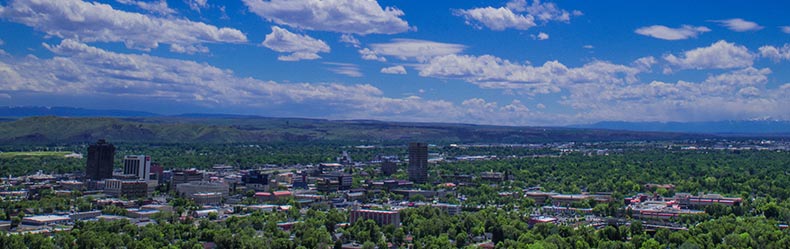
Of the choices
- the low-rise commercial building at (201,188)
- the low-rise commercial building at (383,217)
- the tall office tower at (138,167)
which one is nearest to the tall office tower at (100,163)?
the tall office tower at (138,167)

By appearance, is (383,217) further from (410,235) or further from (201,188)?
(201,188)

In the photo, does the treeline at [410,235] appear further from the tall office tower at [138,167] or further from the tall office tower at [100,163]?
the tall office tower at [138,167]

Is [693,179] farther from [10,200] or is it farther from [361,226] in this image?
[10,200]

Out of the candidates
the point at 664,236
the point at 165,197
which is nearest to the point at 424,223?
the point at 664,236

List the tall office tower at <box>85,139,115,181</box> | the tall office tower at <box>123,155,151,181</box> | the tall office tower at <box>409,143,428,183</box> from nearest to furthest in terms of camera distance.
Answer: the tall office tower at <box>85,139,115,181</box>
the tall office tower at <box>123,155,151,181</box>
the tall office tower at <box>409,143,428,183</box>

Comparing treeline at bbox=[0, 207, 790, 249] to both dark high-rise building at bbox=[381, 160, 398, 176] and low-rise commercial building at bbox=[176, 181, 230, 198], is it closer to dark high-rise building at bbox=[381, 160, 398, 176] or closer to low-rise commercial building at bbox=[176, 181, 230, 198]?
low-rise commercial building at bbox=[176, 181, 230, 198]

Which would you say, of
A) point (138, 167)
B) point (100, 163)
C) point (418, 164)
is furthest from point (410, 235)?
point (100, 163)

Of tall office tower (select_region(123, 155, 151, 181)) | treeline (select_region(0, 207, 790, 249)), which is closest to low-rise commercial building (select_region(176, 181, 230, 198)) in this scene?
tall office tower (select_region(123, 155, 151, 181))
